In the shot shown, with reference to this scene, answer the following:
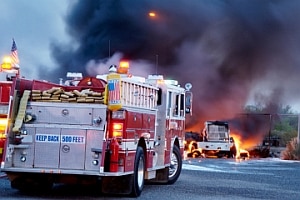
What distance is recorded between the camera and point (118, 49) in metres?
40.5

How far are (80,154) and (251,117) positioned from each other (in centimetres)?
4056

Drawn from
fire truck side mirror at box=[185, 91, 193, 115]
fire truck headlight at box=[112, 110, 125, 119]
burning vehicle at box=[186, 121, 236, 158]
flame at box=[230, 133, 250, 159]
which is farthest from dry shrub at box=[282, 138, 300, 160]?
fire truck headlight at box=[112, 110, 125, 119]

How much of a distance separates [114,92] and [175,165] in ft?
17.7

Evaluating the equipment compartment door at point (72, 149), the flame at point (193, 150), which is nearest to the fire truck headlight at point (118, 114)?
the equipment compartment door at point (72, 149)

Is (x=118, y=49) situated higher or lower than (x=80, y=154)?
higher

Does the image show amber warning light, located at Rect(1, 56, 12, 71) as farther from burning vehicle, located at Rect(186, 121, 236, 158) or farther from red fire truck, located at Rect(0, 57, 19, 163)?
burning vehicle, located at Rect(186, 121, 236, 158)

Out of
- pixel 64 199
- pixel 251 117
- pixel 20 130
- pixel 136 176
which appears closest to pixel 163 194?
pixel 136 176

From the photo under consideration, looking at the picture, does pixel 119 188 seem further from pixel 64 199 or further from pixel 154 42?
pixel 154 42

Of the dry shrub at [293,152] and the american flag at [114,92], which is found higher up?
the american flag at [114,92]

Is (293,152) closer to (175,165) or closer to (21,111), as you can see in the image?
(175,165)

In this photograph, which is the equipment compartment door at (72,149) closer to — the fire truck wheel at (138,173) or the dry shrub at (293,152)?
the fire truck wheel at (138,173)

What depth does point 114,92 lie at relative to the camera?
12109mm

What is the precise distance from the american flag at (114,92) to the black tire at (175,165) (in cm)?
→ 501

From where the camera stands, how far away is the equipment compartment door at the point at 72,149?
12.2 meters
